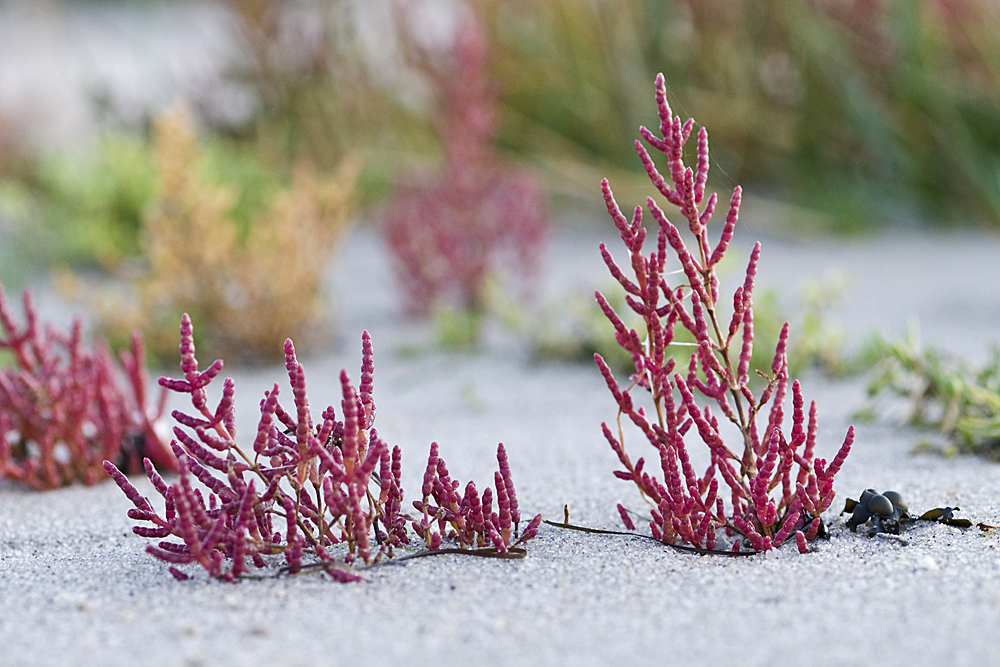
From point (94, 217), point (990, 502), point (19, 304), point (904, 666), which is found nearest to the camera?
point (904, 666)

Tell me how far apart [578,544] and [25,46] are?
13.0 m

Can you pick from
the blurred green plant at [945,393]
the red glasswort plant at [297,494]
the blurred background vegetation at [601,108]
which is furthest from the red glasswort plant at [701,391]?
the blurred background vegetation at [601,108]

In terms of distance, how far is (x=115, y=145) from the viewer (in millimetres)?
5551

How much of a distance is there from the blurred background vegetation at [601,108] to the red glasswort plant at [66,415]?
2387 millimetres

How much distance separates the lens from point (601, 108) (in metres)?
5.66

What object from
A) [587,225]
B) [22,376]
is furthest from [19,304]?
[587,225]

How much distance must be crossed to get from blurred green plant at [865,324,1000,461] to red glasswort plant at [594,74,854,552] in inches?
27.8

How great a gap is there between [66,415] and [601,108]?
3.83 meters

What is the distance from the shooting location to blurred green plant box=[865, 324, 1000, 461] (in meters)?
2.34

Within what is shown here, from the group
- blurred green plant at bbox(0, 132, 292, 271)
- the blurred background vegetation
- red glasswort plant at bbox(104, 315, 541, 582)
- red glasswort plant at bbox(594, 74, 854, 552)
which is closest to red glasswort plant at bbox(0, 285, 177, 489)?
red glasswort plant at bbox(104, 315, 541, 582)

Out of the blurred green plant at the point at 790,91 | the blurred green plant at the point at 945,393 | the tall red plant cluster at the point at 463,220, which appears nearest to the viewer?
the blurred green plant at the point at 945,393

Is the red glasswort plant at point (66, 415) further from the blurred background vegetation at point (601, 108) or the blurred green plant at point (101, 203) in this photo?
the blurred green plant at point (101, 203)

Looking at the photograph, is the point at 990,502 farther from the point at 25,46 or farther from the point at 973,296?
the point at 25,46

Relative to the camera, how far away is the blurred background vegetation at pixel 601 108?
5.02m
